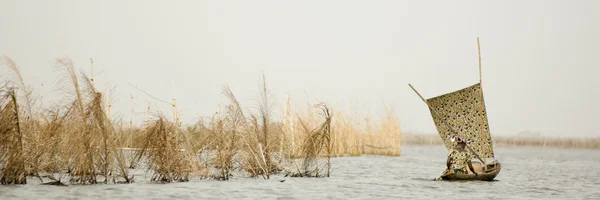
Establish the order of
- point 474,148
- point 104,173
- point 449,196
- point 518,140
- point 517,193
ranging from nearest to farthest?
point 104,173
point 449,196
point 517,193
point 474,148
point 518,140

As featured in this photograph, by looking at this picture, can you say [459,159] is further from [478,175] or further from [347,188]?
[347,188]

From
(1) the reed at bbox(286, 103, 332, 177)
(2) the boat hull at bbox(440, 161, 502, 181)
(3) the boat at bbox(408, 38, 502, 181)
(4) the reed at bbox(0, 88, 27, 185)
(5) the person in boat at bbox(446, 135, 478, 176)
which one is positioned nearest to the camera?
(4) the reed at bbox(0, 88, 27, 185)

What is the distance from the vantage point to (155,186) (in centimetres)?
1795

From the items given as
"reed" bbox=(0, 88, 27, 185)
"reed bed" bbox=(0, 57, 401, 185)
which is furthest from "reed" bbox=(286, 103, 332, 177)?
"reed" bbox=(0, 88, 27, 185)

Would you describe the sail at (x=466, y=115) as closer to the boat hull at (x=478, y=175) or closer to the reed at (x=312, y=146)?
the boat hull at (x=478, y=175)

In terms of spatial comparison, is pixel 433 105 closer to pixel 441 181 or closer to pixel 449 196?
pixel 441 181

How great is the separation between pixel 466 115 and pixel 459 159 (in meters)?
1.28

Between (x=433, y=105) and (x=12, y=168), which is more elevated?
(x=433, y=105)

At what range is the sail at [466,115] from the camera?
21547 millimetres

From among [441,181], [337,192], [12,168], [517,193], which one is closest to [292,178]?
[337,192]

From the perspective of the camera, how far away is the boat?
21516 mm

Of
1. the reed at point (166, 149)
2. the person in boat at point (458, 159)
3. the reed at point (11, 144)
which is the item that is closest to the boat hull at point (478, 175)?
the person in boat at point (458, 159)

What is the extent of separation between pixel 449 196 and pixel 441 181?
13.0 ft

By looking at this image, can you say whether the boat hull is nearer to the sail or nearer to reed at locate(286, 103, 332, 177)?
the sail
